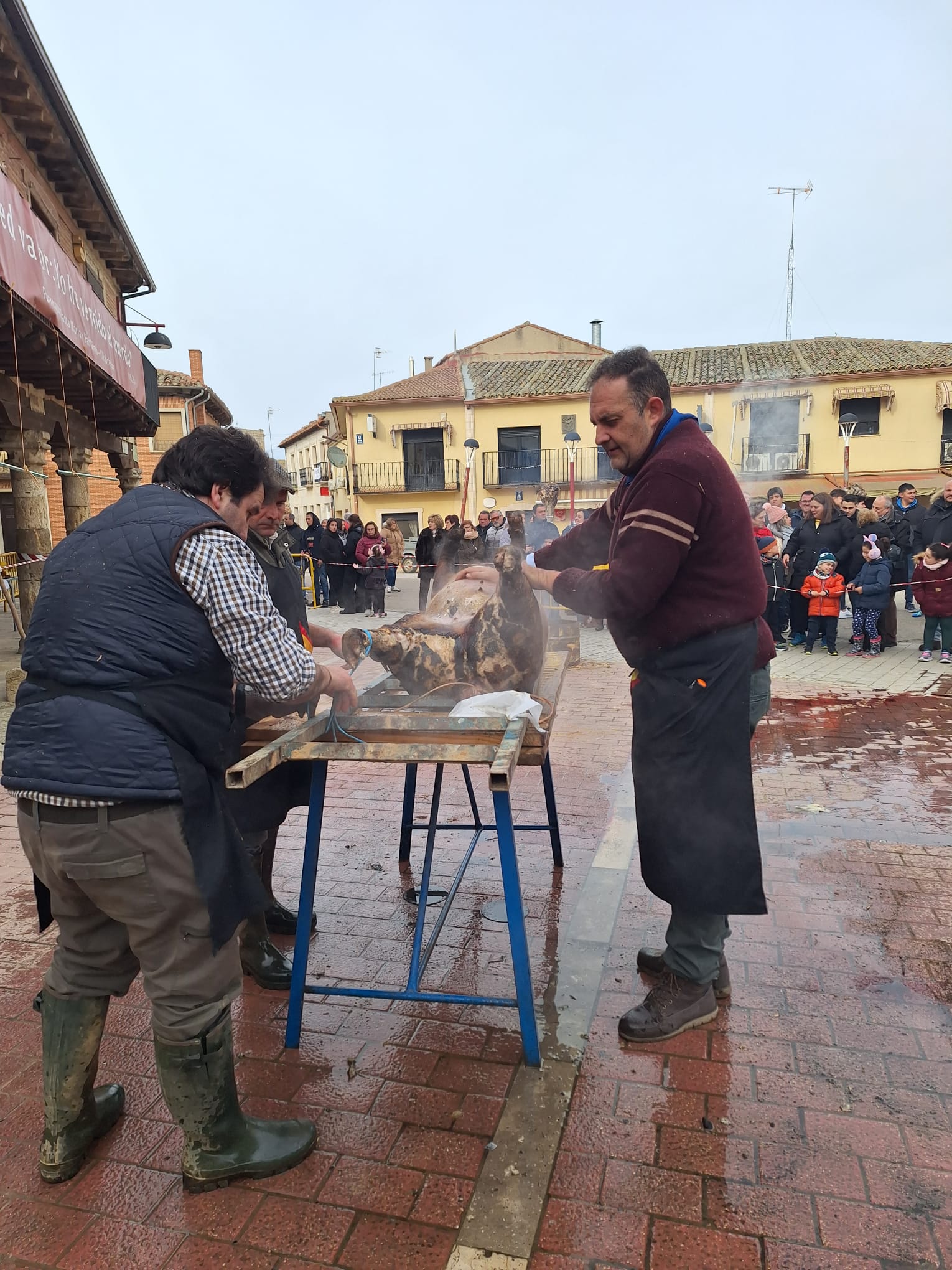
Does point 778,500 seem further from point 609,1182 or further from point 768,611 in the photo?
point 609,1182

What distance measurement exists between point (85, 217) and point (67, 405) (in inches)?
185

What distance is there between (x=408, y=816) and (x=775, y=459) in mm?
27108

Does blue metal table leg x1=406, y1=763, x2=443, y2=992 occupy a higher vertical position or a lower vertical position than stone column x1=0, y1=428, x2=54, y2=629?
lower

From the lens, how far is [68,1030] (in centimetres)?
203

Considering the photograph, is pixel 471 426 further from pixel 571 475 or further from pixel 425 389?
pixel 571 475

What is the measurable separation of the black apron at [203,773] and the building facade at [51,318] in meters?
5.14

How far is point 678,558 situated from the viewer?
2.40 meters

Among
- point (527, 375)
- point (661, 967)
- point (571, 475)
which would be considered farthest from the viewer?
point (527, 375)

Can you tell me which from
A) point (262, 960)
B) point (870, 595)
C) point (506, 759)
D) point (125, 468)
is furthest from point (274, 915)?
point (125, 468)

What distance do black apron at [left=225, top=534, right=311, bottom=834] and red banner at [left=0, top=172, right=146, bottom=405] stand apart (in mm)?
4086

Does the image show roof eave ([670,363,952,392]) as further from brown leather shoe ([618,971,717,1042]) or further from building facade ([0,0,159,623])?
brown leather shoe ([618,971,717,1042])

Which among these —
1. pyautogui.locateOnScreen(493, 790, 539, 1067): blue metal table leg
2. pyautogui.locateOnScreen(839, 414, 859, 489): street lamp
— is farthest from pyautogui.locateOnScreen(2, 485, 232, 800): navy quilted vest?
pyautogui.locateOnScreen(839, 414, 859, 489): street lamp

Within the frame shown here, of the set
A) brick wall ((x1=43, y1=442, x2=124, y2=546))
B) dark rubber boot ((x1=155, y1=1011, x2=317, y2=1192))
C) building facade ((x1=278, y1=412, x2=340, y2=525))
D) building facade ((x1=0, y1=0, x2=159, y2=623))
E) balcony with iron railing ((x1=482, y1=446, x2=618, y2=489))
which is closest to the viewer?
dark rubber boot ((x1=155, y1=1011, x2=317, y2=1192))

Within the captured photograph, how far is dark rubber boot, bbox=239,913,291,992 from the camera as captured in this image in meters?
2.94
